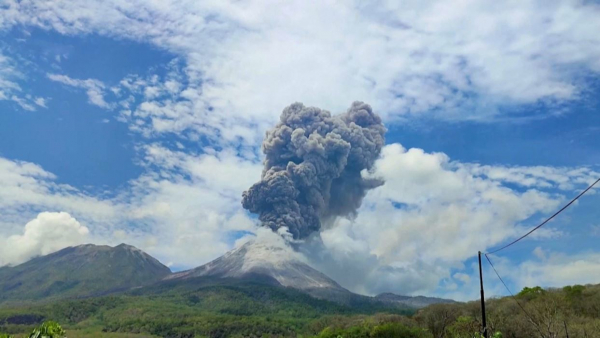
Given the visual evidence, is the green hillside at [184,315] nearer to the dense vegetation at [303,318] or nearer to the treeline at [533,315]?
the dense vegetation at [303,318]

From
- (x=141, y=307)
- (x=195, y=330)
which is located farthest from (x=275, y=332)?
(x=141, y=307)

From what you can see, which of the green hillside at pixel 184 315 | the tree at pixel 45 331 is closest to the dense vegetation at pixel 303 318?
the green hillside at pixel 184 315

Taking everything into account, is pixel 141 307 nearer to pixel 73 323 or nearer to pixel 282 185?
pixel 73 323

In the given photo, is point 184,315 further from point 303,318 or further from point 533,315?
point 533,315

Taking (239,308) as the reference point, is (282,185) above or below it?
above

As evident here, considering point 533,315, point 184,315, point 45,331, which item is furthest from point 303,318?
point 45,331

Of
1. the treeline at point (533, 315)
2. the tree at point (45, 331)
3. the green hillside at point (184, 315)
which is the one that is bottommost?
the tree at point (45, 331)

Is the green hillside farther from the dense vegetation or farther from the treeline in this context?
the treeline

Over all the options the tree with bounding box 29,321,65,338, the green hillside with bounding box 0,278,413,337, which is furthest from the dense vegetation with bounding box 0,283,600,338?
the tree with bounding box 29,321,65,338

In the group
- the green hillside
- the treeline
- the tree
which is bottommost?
the tree
